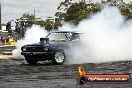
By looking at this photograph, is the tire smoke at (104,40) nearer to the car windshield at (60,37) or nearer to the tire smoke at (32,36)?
the car windshield at (60,37)

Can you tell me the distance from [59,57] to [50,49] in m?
0.57

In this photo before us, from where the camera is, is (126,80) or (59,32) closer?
(126,80)

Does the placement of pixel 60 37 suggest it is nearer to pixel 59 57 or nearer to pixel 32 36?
pixel 59 57

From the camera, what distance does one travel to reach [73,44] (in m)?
19.1

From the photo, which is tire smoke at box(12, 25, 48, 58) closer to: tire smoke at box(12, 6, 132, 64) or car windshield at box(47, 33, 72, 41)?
tire smoke at box(12, 6, 132, 64)

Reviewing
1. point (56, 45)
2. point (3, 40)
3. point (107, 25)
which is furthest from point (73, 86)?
point (3, 40)

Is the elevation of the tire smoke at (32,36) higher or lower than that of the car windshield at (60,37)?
lower

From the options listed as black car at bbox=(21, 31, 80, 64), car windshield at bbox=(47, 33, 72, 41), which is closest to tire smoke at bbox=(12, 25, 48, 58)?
car windshield at bbox=(47, 33, 72, 41)

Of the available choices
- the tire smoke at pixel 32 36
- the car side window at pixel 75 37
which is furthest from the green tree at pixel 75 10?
the car side window at pixel 75 37

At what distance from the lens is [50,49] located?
59.9 feet

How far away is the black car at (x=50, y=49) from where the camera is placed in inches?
→ 719

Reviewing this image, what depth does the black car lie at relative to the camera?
18266 millimetres

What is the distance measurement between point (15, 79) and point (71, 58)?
6.90 m

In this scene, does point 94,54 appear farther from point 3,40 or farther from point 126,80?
point 3,40
